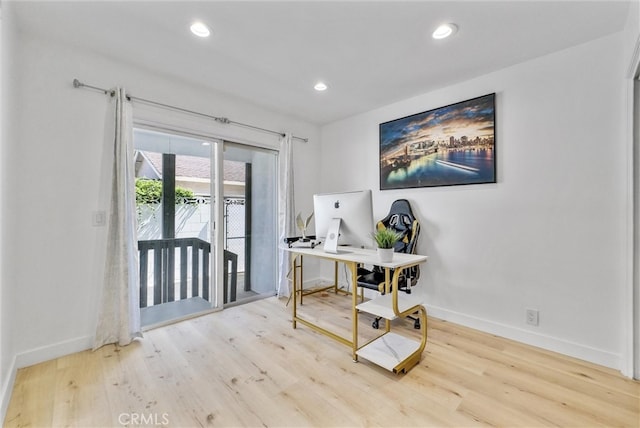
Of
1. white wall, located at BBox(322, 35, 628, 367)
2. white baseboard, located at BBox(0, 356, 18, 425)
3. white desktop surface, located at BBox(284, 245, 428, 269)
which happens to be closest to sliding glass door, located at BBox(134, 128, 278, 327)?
white baseboard, located at BBox(0, 356, 18, 425)

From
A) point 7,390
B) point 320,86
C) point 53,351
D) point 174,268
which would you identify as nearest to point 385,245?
point 320,86

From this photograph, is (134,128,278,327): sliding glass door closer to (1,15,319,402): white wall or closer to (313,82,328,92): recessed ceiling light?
(1,15,319,402): white wall

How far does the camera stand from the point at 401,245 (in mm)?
3086

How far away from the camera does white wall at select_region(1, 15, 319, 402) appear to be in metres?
2.04

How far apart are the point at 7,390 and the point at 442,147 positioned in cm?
395

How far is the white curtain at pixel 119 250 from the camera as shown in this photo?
238 centimetres

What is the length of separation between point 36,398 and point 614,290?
412 centimetres

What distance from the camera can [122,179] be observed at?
2.39 metres

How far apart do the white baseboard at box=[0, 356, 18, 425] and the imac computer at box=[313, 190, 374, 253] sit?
7.21 ft

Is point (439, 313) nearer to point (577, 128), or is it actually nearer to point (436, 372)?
point (436, 372)

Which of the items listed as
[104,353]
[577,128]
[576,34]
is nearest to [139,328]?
[104,353]

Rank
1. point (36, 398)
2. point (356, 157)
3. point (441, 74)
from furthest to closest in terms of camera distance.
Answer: point (356, 157) → point (441, 74) → point (36, 398)

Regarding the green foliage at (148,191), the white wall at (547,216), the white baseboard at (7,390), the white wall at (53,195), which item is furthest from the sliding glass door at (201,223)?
the white wall at (547,216)

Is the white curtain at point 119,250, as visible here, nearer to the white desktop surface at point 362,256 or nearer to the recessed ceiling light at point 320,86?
the white desktop surface at point 362,256
